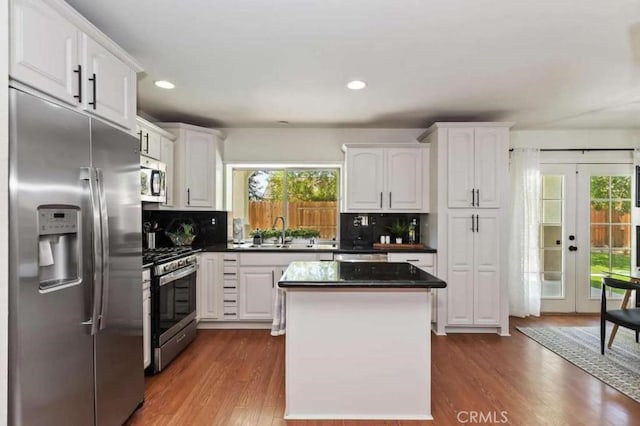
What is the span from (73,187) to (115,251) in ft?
1.55

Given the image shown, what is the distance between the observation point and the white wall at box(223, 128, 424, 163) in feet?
15.0

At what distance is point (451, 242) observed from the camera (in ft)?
12.7

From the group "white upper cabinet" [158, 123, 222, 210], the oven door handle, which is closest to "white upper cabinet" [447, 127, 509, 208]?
"white upper cabinet" [158, 123, 222, 210]

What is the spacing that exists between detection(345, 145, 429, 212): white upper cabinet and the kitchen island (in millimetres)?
2115

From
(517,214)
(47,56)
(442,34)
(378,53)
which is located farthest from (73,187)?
(517,214)

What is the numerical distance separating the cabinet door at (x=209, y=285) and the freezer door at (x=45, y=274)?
2.14 m

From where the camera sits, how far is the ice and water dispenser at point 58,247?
1.49m

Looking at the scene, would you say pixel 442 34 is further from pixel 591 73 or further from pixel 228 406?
pixel 228 406

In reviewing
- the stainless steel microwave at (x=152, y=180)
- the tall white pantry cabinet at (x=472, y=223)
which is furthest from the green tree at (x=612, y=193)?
the stainless steel microwave at (x=152, y=180)

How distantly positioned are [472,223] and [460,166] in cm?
65

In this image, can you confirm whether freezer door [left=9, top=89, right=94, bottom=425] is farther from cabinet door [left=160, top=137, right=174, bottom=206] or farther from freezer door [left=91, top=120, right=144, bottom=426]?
cabinet door [left=160, top=137, right=174, bottom=206]

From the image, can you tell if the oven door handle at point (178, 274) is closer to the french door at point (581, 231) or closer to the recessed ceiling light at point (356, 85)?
the recessed ceiling light at point (356, 85)

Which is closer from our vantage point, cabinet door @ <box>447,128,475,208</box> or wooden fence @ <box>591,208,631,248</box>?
cabinet door @ <box>447,128,475,208</box>

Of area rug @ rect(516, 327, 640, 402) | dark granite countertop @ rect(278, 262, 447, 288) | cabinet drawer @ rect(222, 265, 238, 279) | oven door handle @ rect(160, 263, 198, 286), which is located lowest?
area rug @ rect(516, 327, 640, 402)
